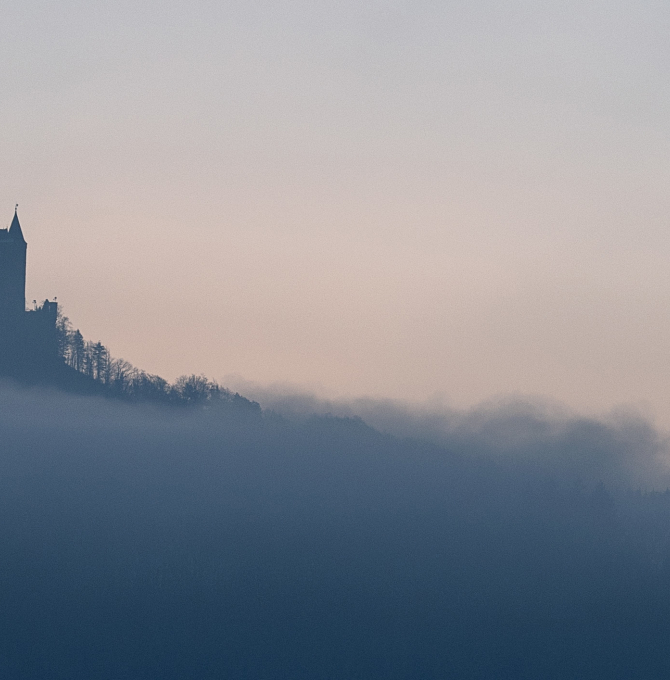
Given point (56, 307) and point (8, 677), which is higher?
point (56, 307)

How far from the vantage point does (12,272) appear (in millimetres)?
181250

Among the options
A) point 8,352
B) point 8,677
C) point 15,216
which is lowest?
point 8,677

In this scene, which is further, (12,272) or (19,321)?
(19,321)

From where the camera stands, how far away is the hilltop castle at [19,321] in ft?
593

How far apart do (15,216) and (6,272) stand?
1021cm

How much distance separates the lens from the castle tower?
180m

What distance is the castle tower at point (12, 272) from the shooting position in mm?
179900

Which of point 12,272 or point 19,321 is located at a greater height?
point 12,272

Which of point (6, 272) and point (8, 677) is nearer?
point (6, 272)

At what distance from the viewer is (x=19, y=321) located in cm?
18625

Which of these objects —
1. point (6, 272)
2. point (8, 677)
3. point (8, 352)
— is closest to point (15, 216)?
point (6, 272)

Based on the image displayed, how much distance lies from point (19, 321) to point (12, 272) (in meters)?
9.24

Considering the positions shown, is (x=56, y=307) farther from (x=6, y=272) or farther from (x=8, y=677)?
(x=8, y=677)

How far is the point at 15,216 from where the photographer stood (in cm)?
18475
